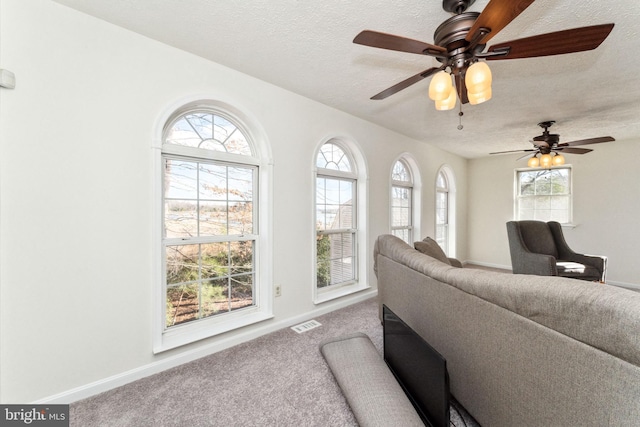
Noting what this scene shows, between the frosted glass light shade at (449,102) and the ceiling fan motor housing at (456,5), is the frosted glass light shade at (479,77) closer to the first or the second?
the frosted glass light shade at (449,102)

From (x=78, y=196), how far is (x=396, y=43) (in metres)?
2.13

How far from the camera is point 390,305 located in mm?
2352

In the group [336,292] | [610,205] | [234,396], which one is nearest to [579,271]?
[610,205]

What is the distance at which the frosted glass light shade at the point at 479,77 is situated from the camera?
51.8 inches

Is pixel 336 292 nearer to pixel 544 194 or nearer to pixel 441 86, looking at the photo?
pixel 441 86

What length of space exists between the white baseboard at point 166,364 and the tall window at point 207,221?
12cm

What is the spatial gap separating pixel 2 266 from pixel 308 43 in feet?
7.73

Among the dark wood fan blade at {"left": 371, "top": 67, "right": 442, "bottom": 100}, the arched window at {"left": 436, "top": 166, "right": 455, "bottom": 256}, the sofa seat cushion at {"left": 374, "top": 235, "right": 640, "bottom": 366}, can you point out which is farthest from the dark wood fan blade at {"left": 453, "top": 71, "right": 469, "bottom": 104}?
the arched window at {"left": 436, "top": 166, "right": 455, "bottom": 256}

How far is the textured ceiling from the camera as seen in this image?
163cm

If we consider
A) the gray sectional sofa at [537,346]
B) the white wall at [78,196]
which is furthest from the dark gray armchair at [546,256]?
the white wall at [78,196]

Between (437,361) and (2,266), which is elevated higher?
(2,266)

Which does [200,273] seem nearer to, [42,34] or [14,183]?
[14,183]

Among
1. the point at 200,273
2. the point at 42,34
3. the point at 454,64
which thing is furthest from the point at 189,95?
the point at 454,64

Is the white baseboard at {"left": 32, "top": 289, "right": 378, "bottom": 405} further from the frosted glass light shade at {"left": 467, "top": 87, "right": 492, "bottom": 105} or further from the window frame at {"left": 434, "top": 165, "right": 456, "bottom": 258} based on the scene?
the window frame at {"left": 434, "top": 165, "right": 456, "bottom": 258}
